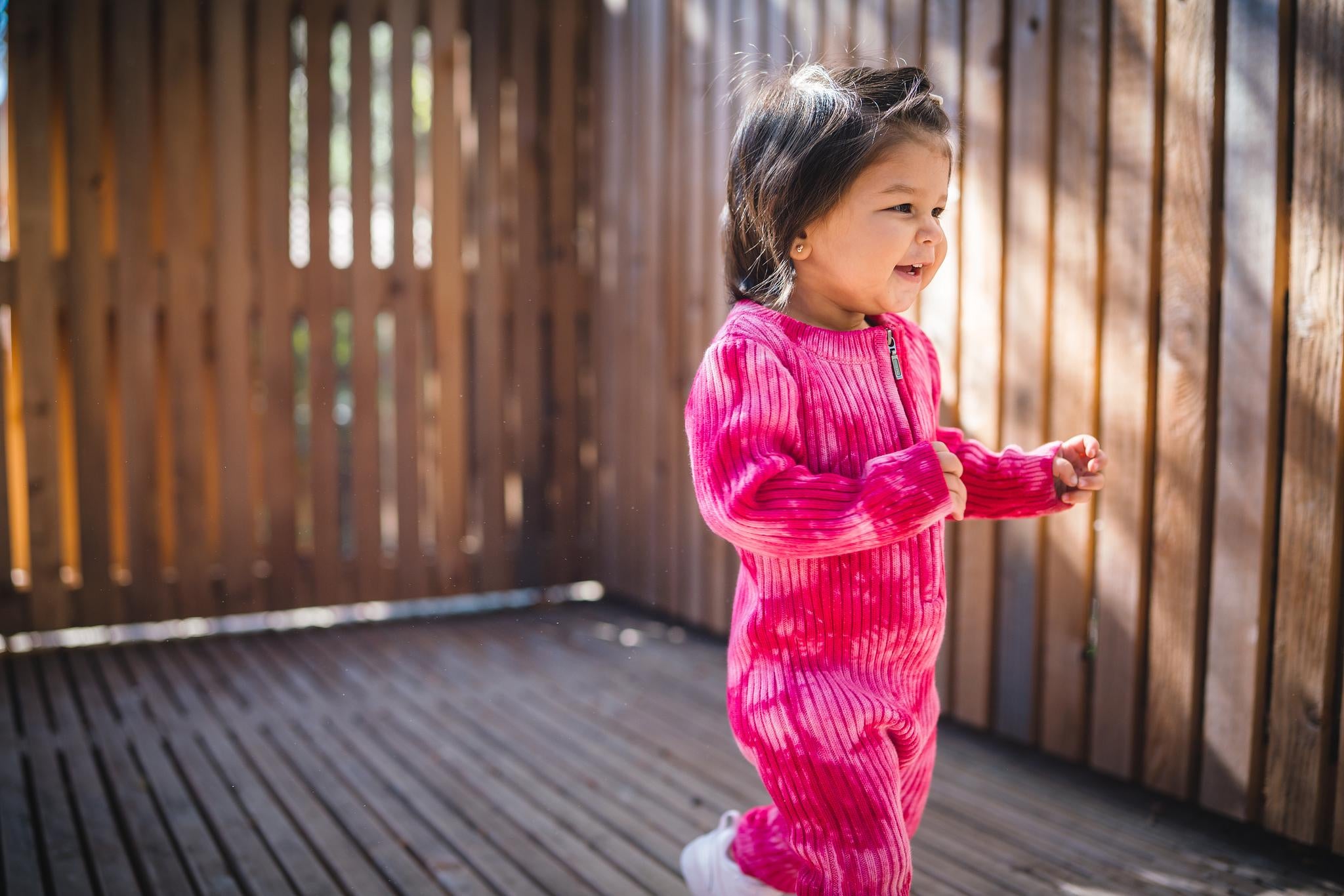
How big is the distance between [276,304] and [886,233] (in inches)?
130

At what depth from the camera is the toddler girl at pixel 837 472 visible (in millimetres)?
1414

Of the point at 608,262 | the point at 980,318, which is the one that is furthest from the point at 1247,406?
the point at 608,262

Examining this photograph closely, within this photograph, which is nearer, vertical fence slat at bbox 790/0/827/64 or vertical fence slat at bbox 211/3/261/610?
vertical fence slat at bbox 790/0/827/64

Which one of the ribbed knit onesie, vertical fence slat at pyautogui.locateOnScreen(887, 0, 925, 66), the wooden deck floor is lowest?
the wooden deck floor

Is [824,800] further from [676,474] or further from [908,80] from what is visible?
[676,474]

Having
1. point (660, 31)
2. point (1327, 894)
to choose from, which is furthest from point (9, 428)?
point (1327, 894)

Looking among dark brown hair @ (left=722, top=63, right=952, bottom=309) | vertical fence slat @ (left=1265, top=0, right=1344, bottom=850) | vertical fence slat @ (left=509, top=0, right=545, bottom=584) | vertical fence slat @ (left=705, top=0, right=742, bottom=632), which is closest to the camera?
dark brown hair @ (left=722, top=63, right=952, bottom=309)

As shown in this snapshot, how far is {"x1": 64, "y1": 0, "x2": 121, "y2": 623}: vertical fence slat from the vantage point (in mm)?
3951

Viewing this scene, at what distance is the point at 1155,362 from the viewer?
2539mm

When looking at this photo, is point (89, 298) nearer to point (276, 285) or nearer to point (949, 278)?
point (276, 285)

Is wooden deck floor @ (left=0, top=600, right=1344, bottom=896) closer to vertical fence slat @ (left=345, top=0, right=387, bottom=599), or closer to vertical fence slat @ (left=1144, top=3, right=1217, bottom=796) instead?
vertical fence slat @ (left=1144, top=3, right=1217, bottom=796)

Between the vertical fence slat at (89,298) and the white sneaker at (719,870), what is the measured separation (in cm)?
303

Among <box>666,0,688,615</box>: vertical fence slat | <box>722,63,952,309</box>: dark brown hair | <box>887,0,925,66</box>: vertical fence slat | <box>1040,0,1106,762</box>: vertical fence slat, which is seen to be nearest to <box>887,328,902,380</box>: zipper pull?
Result: <box>722,63,952,309</box>: dark brown hair

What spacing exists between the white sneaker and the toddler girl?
0.04 meters
